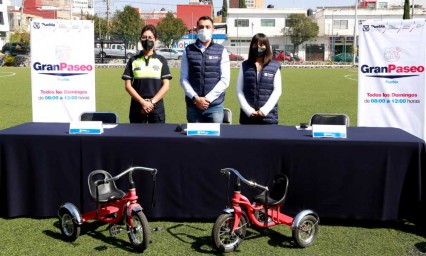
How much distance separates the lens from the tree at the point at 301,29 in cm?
5753

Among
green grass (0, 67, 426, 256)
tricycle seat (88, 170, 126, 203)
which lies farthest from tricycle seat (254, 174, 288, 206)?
tricycle seat (88, 170, 126, 203)

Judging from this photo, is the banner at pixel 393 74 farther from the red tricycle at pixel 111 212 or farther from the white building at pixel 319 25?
the white building at pixel 319 25

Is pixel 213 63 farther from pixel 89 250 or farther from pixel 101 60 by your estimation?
pixel 101 60

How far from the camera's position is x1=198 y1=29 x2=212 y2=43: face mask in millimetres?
5656

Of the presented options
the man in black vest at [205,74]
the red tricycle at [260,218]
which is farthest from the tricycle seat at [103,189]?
the man in black vest at [205,74]

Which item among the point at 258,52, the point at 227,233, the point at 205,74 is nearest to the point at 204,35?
the point at 205,74

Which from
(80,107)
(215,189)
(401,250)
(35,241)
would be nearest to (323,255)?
(401,250)

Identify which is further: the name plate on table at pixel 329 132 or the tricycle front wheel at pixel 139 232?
the name plate on table at pixel 329 132

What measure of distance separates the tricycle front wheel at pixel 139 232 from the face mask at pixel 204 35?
2.27 metres

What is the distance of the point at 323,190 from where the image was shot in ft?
15.4

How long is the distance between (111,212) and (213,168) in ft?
3.11

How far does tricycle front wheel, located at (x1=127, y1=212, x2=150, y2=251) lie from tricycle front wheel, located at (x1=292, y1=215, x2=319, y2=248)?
1.17m

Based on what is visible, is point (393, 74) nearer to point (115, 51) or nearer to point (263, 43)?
point (263, 43)

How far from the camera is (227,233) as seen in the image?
4184 mm
